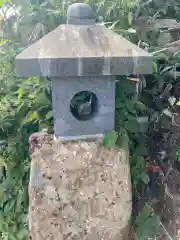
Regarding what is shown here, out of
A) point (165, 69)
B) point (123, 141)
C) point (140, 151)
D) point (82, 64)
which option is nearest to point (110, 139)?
→ point (123, 141)

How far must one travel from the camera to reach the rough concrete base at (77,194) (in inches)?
49.7

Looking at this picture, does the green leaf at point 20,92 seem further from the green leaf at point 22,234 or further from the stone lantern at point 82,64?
the green leaf at point 22,234

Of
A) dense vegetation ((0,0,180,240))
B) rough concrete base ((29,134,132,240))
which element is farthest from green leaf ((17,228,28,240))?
rough concrete base ((29,134,132,240))

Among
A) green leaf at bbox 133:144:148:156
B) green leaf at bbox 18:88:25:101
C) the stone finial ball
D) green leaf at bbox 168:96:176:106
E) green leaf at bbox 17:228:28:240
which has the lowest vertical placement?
green leaf at bbox 17:228:28:240

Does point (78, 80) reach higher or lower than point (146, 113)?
higher

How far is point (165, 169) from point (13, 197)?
816 millimetres

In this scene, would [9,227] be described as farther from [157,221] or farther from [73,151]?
[157,221]

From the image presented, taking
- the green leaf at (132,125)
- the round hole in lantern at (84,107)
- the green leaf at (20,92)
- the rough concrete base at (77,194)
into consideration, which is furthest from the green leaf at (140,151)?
the green leaf at (20,92)

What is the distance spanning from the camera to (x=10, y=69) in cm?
169

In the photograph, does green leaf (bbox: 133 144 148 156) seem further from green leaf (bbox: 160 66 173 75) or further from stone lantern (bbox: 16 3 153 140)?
green leaf (bbox: 160 66 173 75)

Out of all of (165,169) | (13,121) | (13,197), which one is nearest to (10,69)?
(13,121)

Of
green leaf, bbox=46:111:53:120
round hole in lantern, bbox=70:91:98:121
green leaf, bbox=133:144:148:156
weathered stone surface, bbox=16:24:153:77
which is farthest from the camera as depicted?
green leaf, bbox=133:144:148:156

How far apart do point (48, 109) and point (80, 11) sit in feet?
1.77

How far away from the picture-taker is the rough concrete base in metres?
1.26
